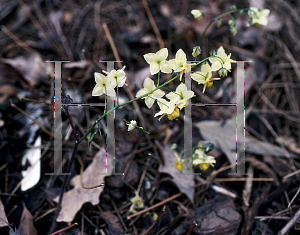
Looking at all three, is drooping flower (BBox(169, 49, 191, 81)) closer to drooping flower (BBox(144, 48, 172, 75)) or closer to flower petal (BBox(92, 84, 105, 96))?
drooping flower (BBox(144, 48, 172, 75))

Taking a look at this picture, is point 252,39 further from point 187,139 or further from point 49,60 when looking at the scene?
point 49,60

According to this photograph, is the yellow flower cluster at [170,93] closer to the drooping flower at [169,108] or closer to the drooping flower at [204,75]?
the drooping flower at [169,108]

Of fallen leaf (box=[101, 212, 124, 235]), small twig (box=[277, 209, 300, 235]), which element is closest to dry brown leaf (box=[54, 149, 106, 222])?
fallen leaf (box=[101, 212, 124, 235])

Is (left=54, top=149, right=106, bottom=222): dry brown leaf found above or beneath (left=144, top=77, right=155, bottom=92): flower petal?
beneath

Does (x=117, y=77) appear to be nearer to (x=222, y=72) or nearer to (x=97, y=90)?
(x=97, y=90)

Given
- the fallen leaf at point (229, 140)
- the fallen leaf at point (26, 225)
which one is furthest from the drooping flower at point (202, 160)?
the fallen leaf at point (26, 225)

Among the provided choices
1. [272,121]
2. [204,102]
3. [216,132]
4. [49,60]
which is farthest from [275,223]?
[49,60]

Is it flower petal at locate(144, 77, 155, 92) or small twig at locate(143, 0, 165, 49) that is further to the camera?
small twig at locate(143, 0, 165, 49)
